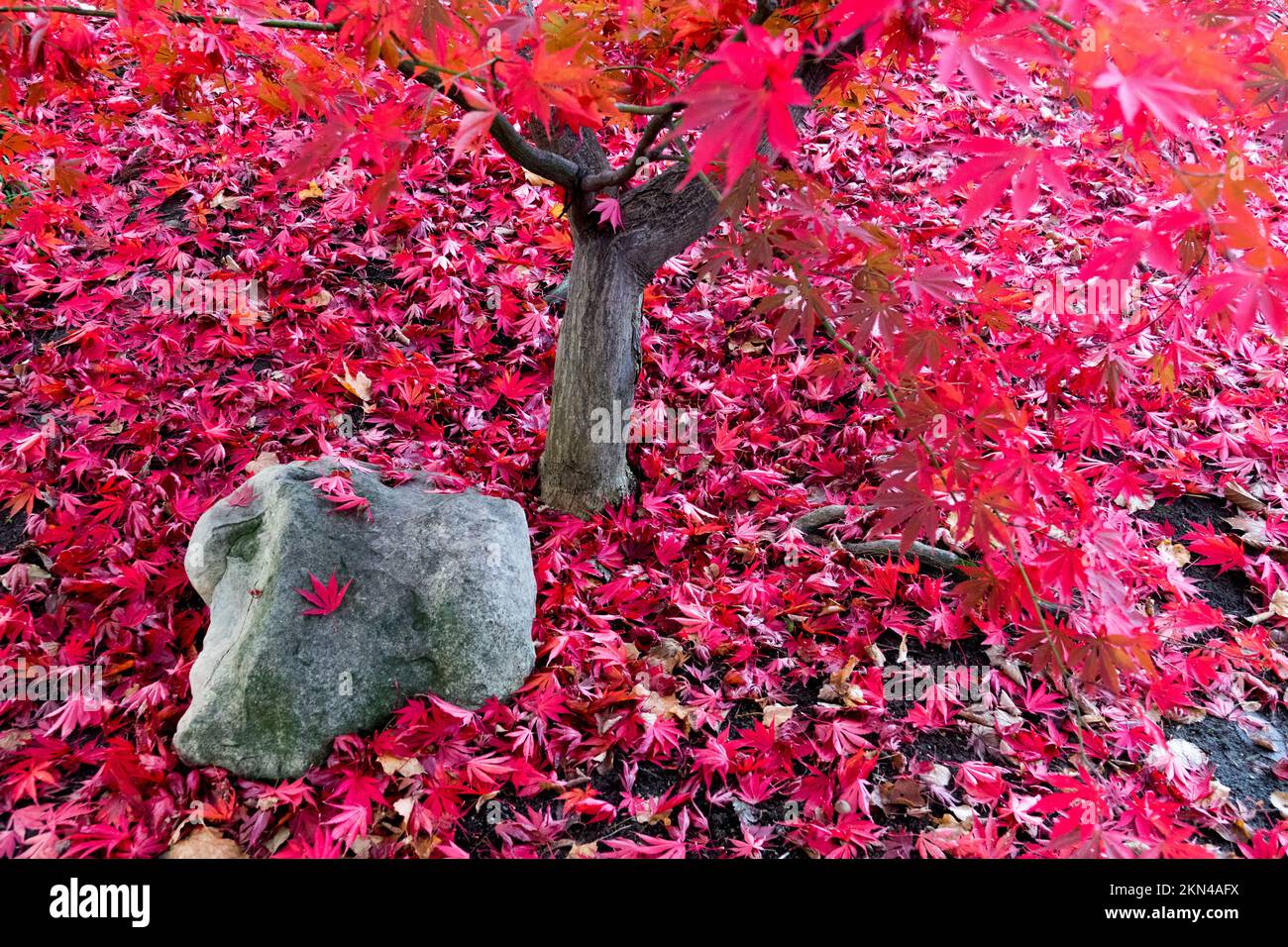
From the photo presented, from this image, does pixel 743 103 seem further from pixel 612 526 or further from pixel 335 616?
pixel 612 526

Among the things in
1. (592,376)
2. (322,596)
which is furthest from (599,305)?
(322,596)

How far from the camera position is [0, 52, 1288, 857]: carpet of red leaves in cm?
209

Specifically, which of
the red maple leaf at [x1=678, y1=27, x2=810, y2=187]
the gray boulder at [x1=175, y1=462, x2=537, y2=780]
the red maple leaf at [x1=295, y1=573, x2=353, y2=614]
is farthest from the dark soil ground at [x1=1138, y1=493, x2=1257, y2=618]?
the red maple leaf at [x1=295, y1=573, x2=353, y2=614]

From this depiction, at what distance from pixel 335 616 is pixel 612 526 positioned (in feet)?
3.20

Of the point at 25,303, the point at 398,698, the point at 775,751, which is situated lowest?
the point at 775,751

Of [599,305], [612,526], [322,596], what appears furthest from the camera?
[612,526]

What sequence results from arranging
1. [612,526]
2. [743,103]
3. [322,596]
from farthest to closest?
[612,526], [322,596], [743,103]

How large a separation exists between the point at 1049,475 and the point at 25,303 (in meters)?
3.89

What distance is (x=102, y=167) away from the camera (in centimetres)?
408

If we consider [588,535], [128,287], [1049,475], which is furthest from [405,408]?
[1049,475]

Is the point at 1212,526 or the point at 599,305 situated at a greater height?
the point at 599,305

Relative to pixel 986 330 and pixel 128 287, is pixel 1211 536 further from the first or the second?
pixel 128 287

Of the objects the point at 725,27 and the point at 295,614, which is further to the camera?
the point at 295,614

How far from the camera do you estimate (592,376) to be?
285cm
